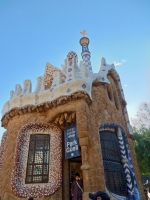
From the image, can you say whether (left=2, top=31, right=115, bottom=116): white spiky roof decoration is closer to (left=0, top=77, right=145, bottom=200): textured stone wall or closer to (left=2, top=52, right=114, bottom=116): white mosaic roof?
(left=2, top=52, right=114, bottom=116): white mosaic roof

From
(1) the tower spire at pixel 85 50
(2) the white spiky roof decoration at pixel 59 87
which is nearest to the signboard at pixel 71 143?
(2) the white spiky roof decoration at pixel 59 87

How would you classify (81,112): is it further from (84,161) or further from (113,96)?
(113,96)

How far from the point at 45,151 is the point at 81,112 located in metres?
2.01

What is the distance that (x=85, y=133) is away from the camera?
5281mm

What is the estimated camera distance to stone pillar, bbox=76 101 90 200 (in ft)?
15.5

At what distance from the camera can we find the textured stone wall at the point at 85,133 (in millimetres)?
5098

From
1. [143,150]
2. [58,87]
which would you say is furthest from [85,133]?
[143,150]

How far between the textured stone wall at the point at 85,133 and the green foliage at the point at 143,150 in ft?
18.5

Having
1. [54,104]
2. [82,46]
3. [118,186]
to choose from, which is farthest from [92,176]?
[82,46]

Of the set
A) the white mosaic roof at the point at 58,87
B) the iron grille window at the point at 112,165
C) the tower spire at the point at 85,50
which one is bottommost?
the iron grille window at the point at 112,165

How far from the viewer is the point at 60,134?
648 centimetres

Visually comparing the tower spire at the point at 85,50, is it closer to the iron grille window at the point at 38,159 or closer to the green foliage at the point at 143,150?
the green foliage at the point at 143,150

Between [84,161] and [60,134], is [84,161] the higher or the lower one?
the lower one

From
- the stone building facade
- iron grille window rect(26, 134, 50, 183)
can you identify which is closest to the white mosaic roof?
the stone building facade
